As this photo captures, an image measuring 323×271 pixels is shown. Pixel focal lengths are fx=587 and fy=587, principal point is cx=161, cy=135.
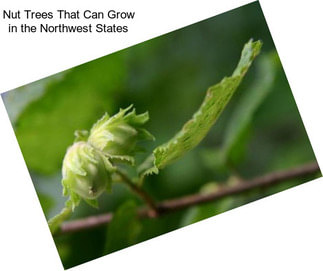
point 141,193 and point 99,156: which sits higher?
point 99,156

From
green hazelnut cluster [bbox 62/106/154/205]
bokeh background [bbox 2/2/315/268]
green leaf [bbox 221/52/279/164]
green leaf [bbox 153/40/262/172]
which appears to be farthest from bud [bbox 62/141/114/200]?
green leaf [bbox 221/52/279/164]

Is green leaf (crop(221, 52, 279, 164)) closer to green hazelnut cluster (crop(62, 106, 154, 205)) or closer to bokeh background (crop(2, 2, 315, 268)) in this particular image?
bokeh background (crop(2, 2, 315, 268))

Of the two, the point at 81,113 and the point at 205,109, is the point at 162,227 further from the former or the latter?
the point at 205,109

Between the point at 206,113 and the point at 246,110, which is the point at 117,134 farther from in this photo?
the point at 246,110

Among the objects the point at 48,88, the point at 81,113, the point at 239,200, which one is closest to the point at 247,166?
the point at 239,200

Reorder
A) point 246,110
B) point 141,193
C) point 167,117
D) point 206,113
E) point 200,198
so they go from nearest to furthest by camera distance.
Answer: point 206,113 < point 141,193 < point 200,198 < point 246,110 < point 167,117

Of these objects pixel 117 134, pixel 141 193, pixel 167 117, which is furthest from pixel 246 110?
pixel 117 134

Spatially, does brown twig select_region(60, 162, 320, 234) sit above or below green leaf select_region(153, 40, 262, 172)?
below
